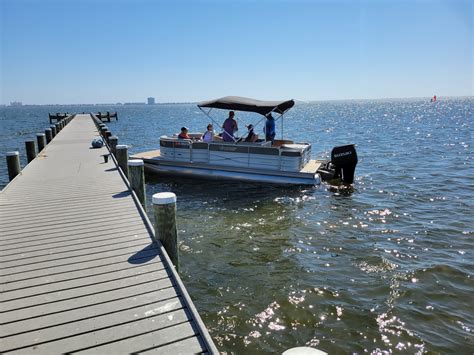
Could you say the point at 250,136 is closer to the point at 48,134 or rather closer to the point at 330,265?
the point at 330,265

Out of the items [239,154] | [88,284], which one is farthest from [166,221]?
[239,154]

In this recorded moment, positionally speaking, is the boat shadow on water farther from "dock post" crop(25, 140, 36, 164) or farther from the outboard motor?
"dock post" crop(25, 140, 36, 164)

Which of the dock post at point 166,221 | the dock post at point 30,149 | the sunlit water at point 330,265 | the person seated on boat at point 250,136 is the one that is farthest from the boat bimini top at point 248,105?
the dock post at point 166,221

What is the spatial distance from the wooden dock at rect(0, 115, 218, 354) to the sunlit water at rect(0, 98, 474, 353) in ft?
5.51

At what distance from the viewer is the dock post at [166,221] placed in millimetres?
5305

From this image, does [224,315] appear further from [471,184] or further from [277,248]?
[471,184]

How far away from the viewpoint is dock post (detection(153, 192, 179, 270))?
5.30 meters

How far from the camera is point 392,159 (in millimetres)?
20922

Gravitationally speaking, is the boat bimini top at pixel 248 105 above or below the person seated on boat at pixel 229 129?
above

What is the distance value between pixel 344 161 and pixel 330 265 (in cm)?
685

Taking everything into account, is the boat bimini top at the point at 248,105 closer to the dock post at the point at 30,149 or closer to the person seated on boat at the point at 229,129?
the person seated on boat at the point at 229,129

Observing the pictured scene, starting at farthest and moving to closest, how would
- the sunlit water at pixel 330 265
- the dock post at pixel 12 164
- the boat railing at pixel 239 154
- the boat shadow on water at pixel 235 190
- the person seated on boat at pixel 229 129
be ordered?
the person seated on boat at pixel 229 129 < the boat railing at pixel 239 154 < the boat shadow on water at pixel 235 190 < the dock post at pixel 12 164 < the sunlit water at pixel 330 265

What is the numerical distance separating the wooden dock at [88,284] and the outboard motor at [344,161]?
8.47 metres

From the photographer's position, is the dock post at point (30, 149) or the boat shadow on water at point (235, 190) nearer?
the boat shadow on water at point (235, 190)
